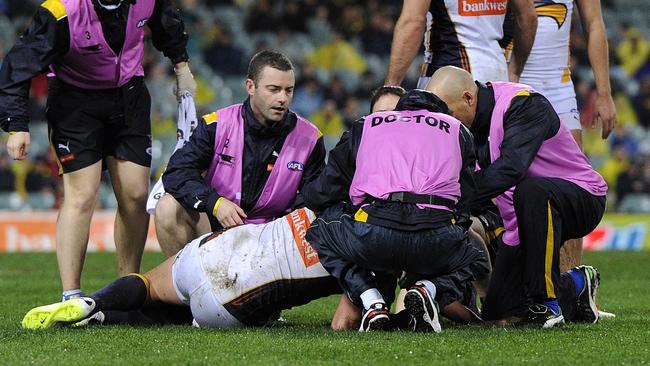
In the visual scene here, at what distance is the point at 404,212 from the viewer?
5.31m

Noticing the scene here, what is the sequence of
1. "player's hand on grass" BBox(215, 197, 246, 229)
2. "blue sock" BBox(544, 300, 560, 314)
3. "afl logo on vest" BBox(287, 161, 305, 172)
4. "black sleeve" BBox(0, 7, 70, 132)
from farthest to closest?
"afl logo on vest" BBox(287, 161, 305, 172)
"black sleeve" BBox(0, 7, 70, 132)
"player's hand on grass" BBox(215, 197, 246, 229)
"blue sock" BBox(544, 300, 560, 314)

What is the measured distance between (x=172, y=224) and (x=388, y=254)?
1668 mm

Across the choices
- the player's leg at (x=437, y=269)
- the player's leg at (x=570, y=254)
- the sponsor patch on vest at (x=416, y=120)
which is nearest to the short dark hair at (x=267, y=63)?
the sponsor patch on vest at (x=416, y=120)

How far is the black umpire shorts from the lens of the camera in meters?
6.62

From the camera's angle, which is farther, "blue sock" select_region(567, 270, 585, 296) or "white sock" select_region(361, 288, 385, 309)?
"blue sock" select_region(567, 270, 585, 296)

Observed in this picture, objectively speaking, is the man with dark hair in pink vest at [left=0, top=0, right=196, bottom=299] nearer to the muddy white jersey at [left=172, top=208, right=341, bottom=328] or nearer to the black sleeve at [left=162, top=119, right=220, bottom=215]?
the black sleeve at [left=162, top=119, right=220, bottom=215]

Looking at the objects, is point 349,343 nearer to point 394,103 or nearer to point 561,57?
point 394,103

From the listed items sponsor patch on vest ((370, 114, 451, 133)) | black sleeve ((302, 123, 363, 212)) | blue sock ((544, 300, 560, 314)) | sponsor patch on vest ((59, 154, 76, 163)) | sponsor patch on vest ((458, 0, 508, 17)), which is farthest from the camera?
sponsor patch on vest ((458, 0, 508, 17))

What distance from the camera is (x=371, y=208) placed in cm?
537

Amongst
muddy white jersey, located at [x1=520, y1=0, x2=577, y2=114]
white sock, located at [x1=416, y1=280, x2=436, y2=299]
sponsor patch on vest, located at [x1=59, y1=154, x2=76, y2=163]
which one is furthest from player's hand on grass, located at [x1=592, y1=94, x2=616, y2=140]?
sponsor patch on vest, located at [x1=59, y1=154, x2=76, y2=163]

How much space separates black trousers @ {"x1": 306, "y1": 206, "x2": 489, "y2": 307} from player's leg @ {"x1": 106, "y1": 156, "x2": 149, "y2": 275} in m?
1.64

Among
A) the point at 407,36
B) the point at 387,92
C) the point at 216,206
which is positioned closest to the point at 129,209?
the point at 216,206

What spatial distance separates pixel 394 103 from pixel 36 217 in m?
9.30

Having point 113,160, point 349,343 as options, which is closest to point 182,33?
point 113,160
